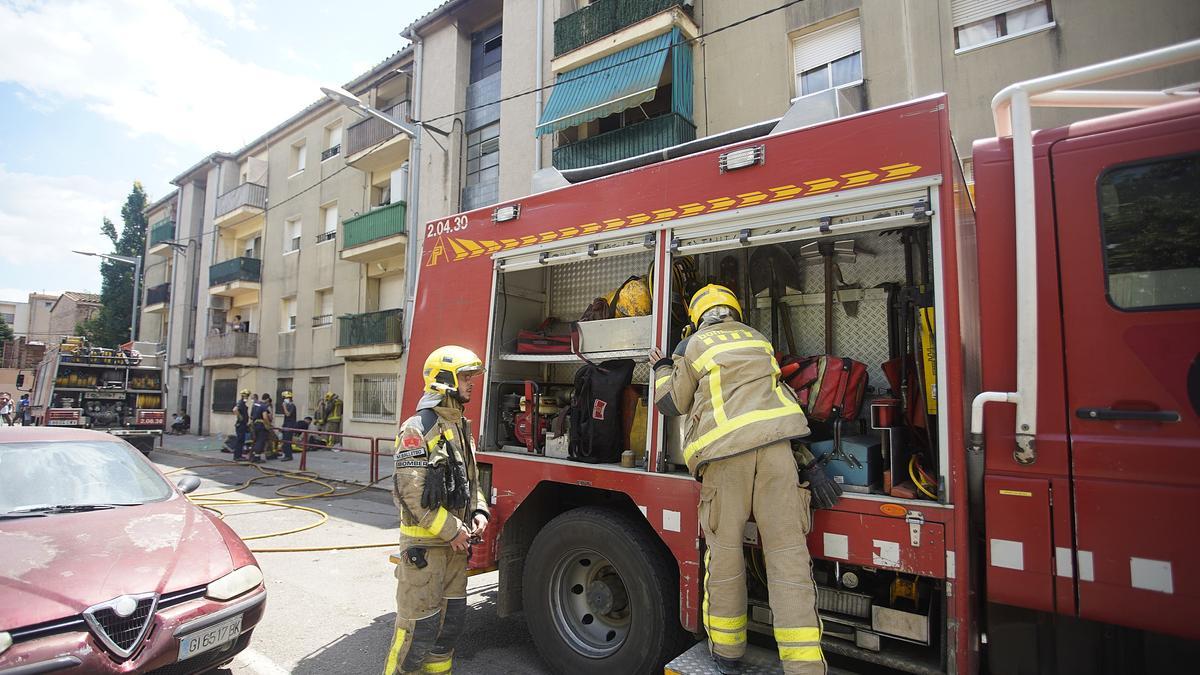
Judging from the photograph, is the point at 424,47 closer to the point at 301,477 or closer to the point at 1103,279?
the point at 301,477

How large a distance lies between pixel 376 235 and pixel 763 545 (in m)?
16.7

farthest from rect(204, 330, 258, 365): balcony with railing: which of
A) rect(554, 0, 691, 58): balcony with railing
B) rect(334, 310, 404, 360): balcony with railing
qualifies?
rect(554, 0, 691, 58): balcony with railing

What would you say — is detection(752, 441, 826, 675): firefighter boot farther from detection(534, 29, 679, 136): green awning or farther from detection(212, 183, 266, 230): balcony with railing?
detection(212, 183, 266, 230): balcony with railing

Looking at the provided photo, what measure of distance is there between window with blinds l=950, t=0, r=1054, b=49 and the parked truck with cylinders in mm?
19004

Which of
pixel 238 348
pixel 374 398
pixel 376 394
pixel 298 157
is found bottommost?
pixel 374 398

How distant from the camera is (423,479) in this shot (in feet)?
9.84

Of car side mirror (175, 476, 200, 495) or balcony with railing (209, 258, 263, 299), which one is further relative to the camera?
balcony with railing (209, 258, 263, 299)

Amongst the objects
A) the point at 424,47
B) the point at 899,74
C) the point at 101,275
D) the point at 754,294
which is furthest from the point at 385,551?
the point at 101,275

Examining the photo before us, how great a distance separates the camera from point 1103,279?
86.0 inches

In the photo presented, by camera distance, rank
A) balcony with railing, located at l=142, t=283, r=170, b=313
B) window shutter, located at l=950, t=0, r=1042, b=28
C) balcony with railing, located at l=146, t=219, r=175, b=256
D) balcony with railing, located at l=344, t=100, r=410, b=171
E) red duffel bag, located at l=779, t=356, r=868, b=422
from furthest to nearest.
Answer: balcony with railing, located at l=146, t=219, r=175, b=256, balcony with railing, located at l=142, t=283, r=170, b=313, balcony with railing, located at l=344, t=100, r=410, b=171, window shutter, located at l=950, t=0, r=1042, b=28, red duffel bag, located at l=779, t=356, r=868, b=422

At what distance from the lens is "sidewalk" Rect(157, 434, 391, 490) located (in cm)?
1224

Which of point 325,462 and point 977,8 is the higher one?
point 977,8

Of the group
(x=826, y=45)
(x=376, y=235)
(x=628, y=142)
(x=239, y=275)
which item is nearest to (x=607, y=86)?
(x=628, y=142)

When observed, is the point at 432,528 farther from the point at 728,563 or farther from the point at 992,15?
the point at 992,15
